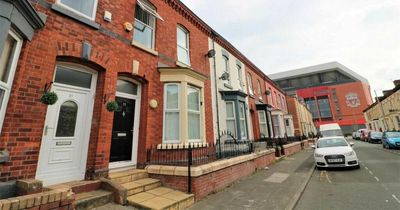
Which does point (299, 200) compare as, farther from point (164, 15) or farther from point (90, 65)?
point (164, 15)

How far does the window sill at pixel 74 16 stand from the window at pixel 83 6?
218 mm

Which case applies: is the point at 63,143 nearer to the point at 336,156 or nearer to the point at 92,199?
the point at 92,199

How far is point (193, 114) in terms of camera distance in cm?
778

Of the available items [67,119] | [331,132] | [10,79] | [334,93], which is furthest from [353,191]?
[334,93]

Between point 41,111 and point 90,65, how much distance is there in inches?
70.2

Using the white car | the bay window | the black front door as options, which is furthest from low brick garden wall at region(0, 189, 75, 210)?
the white car

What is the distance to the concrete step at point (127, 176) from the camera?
510 centimetres

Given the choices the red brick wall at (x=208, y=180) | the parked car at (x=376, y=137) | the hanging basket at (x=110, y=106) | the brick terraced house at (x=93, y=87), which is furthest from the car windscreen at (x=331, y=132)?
the hanging basket at (x=110, y=106)

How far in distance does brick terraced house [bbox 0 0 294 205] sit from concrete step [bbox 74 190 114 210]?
582 millimetres

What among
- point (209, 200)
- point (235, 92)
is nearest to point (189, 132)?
point (209, 200)

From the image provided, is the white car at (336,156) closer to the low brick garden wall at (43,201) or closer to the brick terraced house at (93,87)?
the brick terraced house at (93,87)

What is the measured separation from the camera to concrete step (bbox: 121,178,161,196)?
15.8ft

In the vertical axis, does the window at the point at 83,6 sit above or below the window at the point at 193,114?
above

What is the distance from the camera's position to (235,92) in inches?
438
